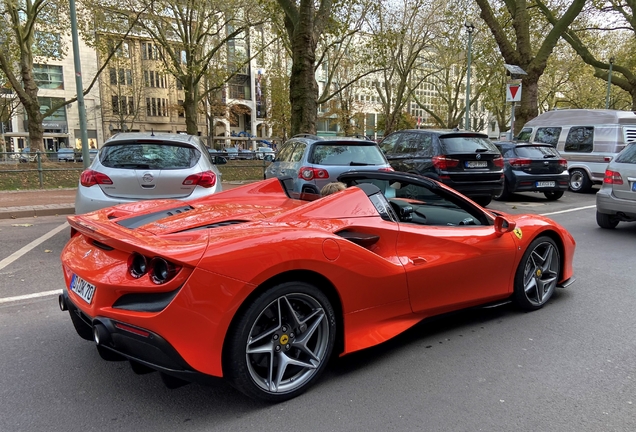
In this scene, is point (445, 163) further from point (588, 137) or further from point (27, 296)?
point (27, 296)

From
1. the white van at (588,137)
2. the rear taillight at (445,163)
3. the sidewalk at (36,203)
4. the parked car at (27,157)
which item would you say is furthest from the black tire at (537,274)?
the parked car at (27,157)

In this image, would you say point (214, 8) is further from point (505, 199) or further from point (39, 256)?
point (39, 256)

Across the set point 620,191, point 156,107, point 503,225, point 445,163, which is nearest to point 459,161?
→ point 445,163

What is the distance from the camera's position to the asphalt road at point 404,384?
2.48m

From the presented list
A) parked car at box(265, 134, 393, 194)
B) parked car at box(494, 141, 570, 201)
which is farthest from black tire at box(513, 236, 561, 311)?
parked car at box(494, 141, 570, 201)

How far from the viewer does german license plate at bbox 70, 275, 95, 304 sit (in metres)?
2.54

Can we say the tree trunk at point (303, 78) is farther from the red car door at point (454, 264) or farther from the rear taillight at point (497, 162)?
the red car door at point (454, 264)

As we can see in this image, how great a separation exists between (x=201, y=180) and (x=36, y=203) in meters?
6.41

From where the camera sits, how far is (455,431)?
2412 millimetres

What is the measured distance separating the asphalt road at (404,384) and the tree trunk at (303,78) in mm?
10137

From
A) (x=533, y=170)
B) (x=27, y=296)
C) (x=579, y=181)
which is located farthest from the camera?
(x=579, y=181)

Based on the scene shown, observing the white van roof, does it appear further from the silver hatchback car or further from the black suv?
the silver hatchback car

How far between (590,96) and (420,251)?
56.7 m

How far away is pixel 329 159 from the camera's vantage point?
7.88m
